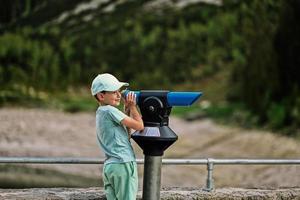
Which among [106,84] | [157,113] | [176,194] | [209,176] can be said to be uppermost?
[106,84]

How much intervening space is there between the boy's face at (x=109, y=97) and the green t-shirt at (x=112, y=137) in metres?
0.02

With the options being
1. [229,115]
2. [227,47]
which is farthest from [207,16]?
[229,115]

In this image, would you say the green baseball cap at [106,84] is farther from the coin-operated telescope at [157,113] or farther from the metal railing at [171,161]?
the metal railing at [171,161]

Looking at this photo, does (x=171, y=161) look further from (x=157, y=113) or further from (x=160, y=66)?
(x=160, y=66)

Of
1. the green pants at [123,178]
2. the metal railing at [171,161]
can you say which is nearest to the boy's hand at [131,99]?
the green pants at [123,178]

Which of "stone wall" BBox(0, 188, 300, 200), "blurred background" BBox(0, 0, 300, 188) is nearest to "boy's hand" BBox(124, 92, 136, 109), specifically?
"stone wall" BBox(0, 188, 300, 200)

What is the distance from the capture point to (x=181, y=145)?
2095 cm

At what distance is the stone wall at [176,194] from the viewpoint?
3.92m

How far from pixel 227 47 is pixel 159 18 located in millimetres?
2792

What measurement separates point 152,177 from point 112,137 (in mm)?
282

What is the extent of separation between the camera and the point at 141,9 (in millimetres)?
26016

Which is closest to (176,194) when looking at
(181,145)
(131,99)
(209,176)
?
(209,176)

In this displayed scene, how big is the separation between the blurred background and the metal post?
15538 millimetres

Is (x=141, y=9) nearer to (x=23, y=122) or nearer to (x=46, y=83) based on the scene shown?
(x=46, y=83)
